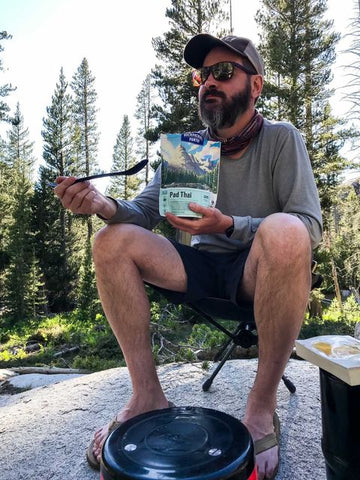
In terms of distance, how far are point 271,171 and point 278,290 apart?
2.10 ft

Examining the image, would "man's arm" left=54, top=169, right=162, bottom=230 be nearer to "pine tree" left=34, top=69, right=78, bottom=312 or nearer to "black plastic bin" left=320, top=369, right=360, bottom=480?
"black plastic bin" left=320, top=369, right=360, bottom=480

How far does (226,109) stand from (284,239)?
32.3 inches

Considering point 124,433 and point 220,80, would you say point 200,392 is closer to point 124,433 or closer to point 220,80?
point 124,433

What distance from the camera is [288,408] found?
82.7 inches

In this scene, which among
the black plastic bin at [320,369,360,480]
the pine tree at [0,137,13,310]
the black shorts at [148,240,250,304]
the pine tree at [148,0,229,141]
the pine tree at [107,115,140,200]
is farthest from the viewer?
the pine tree at [107,115,140,200]

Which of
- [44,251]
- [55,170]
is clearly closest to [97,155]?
[55,170]

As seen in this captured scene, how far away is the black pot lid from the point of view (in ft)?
3.19

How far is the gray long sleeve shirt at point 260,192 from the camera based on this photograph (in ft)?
5.95

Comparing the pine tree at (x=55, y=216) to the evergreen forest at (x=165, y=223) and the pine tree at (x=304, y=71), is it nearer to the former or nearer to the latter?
the evergreen forest at (x=165, y=223)

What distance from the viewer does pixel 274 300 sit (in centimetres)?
160

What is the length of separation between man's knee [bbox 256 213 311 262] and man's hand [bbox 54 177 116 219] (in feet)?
2.26

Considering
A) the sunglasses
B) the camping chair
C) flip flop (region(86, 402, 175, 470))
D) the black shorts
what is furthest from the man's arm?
flip flop (region(86, 402, 175, 470))

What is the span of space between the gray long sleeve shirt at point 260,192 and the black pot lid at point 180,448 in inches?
32.5

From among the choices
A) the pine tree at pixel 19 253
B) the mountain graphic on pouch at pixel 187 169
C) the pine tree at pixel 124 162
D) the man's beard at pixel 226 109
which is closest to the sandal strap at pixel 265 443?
the mountain graphic on pouch at pixel 187 169
